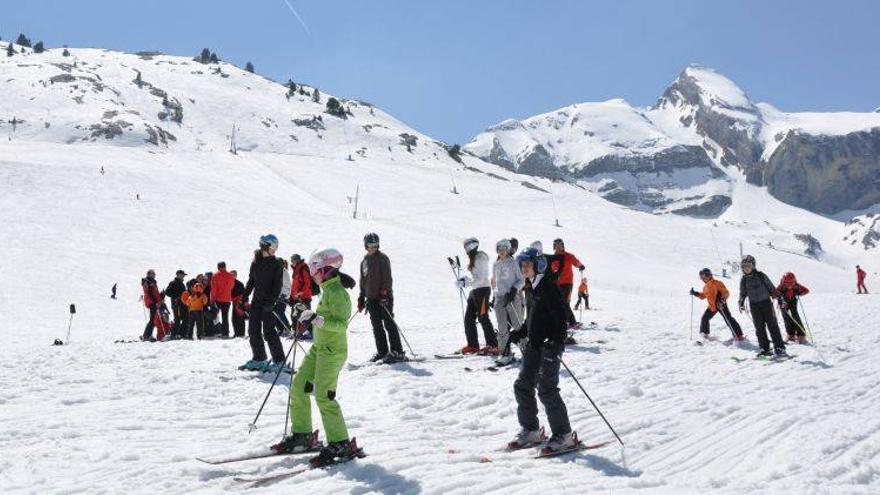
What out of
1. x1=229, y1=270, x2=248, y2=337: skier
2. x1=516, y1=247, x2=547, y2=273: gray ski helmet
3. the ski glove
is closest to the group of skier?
x1=516, y1=247, x2=547, y2=273: gray ski helmet

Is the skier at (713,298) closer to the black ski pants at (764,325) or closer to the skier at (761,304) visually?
the skier at (761,304)

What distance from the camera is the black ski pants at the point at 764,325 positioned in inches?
489

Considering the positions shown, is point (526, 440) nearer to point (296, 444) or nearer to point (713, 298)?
point (296, 444)

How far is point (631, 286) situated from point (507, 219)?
23.7 m

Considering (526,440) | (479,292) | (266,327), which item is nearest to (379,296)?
(479,292)

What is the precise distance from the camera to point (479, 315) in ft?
40.7

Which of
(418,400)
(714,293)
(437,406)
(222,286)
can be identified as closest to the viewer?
(437,406)

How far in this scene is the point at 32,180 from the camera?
47.2 metres

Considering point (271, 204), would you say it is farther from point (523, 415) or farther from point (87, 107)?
point (87, 107)

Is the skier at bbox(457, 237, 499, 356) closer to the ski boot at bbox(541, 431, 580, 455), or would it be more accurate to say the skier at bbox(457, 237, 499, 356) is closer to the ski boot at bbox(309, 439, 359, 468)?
the ski boot at bbox(541, 431, 580, 455)

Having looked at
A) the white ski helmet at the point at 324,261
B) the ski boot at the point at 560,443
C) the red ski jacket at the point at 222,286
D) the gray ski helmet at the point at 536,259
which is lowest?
the ski boot at the point at 560,443

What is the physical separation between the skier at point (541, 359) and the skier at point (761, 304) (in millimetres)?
7178

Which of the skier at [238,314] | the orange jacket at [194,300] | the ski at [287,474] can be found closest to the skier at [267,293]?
the ski at [287,474]

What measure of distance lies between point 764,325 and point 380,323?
7.29 meters
